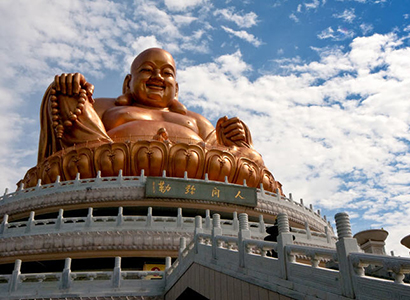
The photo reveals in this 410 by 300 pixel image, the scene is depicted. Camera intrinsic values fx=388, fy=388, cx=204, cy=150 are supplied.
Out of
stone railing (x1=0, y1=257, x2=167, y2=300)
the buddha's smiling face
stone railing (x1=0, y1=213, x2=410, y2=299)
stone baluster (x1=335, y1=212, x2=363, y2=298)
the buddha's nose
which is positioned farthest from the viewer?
the buddha's nose

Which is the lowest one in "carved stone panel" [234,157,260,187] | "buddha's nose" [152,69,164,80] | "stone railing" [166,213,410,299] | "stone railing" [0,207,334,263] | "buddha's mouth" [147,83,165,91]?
"stone railing" [166,213,410,299]

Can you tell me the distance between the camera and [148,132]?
57.5 feet

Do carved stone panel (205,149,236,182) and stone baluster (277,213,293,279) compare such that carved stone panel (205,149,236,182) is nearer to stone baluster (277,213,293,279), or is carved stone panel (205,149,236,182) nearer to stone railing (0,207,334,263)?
stone railing (0,207,334,263)

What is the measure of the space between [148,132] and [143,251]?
300 inches

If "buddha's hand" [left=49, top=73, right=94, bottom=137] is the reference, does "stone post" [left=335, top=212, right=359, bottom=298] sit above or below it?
below

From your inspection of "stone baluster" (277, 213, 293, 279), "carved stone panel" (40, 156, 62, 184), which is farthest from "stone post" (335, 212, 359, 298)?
"carved stone panel" (40, 156, 62, 184)

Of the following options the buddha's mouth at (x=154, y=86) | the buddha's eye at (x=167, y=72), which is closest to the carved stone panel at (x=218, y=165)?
the buddha's mouth at (x=154, y=86)

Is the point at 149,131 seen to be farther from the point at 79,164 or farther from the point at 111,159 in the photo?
the point at 79,164

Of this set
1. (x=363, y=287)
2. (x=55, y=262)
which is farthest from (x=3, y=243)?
(x=363, y=287)

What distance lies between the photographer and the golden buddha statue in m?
15.1

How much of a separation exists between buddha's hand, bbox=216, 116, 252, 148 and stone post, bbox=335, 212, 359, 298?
50.6 ft

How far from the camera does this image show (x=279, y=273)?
4.37m

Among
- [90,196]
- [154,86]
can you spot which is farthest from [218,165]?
[154,86]

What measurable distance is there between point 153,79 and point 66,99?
5.36m
